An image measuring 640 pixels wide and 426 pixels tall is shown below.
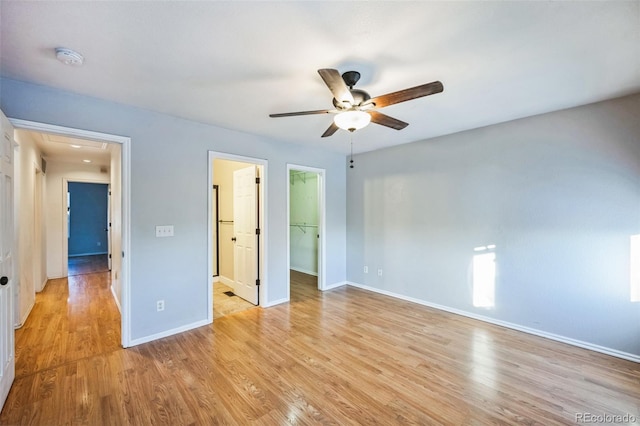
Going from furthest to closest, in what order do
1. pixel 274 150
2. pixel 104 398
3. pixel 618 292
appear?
1. pixel 274 150
2. pixel 618 292
3. pixel 104 398

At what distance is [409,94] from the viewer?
1.88 m

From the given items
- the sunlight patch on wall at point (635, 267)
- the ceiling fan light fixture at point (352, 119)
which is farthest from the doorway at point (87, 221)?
the sunlight patch on wall at point (635, 267)

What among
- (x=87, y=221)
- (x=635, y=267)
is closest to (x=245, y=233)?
(x=635, y=267)

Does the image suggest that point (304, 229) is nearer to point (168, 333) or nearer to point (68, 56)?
point (168, 333)

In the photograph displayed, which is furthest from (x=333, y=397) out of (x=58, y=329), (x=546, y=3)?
(x=58, y=329)

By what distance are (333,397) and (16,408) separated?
7.28 feet

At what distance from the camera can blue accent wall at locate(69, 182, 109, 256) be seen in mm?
8758

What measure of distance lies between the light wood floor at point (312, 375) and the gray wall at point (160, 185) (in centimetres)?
43

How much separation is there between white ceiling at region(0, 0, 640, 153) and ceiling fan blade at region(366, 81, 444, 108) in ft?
0.89

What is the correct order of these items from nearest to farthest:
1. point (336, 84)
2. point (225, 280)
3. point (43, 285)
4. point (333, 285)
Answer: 1. point (336, 84)
2. point (43, 285)
3. point (333, 285)
4. point (225, 280)

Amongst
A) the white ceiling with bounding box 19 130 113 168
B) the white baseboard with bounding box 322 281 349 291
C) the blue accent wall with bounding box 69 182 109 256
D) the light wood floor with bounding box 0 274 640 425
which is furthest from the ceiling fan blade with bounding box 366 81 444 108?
the blue accent wall with bounding box 69 182 109 256

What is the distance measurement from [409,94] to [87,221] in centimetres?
1095

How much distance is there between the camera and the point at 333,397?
2.05m

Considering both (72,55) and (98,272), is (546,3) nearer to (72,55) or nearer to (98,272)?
(72,55)
